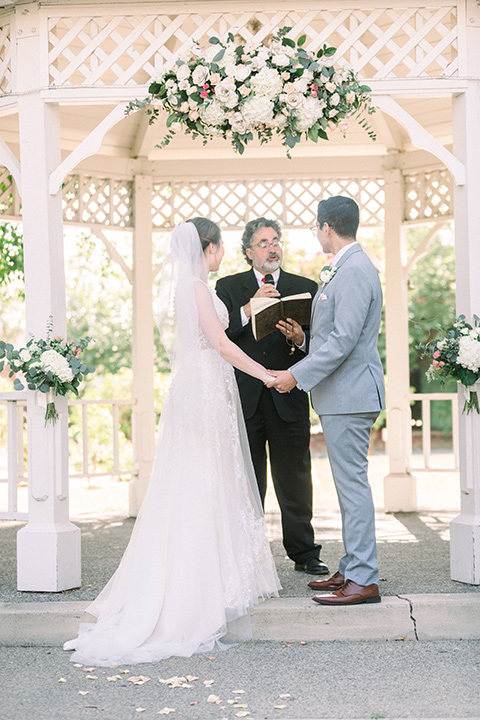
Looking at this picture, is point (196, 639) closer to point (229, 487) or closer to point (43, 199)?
point (229, 487)

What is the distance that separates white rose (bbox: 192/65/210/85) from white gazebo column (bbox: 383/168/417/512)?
3.80 metres

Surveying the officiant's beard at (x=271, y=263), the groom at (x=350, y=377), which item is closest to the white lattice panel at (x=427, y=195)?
the officiant's beard at (x=271, y=263)

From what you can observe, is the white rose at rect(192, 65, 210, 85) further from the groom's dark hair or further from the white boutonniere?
the white boutonniere

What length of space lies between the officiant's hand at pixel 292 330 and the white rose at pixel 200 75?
1.38 m

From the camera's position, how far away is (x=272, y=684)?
3934 mm

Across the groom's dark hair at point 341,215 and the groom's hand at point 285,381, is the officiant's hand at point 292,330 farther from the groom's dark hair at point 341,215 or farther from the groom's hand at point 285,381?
the groom's dark hair at point 341,215

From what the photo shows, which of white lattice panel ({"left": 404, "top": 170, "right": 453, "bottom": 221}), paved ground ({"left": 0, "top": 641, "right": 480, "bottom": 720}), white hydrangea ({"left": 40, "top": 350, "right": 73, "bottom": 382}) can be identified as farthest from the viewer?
white lattice panel ({"left": 404, "top": 170, "right": 453, "bottom": 221})

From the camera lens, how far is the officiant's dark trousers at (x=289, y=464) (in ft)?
17.9

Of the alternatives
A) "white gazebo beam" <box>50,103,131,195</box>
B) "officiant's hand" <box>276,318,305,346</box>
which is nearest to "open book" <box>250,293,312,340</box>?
"officiant's hand" <box>276,318,305,346</box>

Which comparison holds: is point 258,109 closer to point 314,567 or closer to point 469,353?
point 469,353

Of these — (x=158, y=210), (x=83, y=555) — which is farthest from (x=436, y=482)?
(x=83, y=555)

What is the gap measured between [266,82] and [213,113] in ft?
1.07

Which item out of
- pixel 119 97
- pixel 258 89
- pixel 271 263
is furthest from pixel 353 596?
pixel 119 97

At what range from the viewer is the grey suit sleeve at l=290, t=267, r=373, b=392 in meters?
4.52
